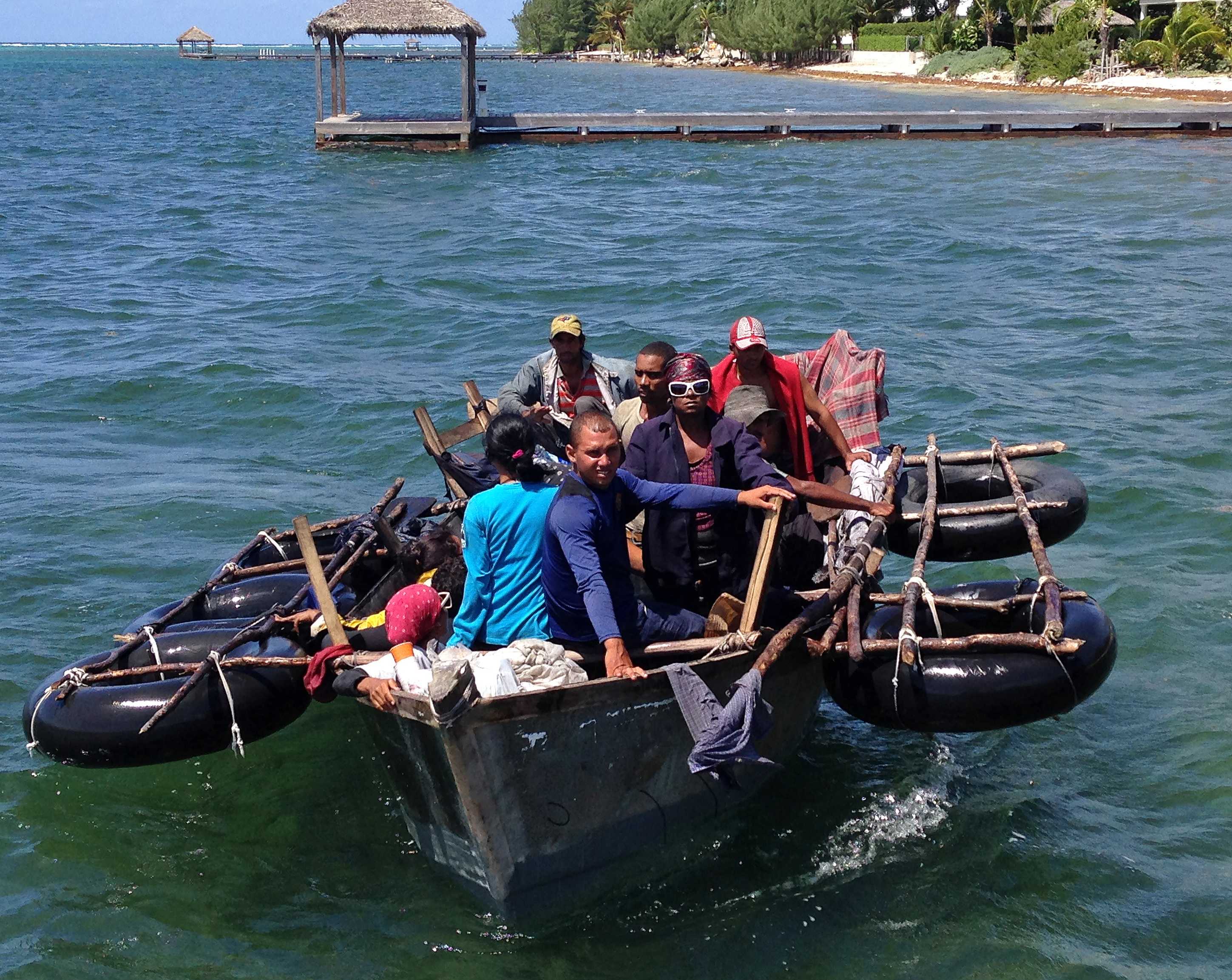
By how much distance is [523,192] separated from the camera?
30734mm

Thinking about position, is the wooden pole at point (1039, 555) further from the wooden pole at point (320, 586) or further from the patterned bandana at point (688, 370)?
the wooden pole at point (320, 586)

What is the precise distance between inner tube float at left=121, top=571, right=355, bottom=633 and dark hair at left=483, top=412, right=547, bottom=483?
219cm

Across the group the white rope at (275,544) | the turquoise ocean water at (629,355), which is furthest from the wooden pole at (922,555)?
the white rope at (275,544)

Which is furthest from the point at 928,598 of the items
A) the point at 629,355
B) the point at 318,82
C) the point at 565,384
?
the point at 318,82

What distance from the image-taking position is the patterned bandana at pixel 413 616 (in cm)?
592

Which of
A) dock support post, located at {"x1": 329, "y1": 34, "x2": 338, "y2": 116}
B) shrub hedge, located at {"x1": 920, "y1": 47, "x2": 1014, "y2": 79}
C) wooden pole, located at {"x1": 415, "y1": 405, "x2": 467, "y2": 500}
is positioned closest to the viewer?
wooden pole, located at {"x1": 415, "y1": 405, "x2": 467, "y2": 500}

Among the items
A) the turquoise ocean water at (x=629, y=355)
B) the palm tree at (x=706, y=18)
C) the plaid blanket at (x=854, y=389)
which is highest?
the palm tree at (x=706, y=18)

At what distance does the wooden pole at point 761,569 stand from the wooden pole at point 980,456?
3.30 meters

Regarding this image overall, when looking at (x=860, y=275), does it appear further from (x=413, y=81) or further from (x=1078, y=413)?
(x=413, y=81)

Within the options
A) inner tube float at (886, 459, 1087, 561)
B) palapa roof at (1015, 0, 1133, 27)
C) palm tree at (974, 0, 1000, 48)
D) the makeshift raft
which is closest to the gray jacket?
the makeshift raft

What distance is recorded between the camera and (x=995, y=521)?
27.1 ft

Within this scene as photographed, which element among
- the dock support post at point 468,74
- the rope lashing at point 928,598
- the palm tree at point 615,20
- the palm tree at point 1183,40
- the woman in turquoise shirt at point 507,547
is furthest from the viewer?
the palm tree at point 615,20

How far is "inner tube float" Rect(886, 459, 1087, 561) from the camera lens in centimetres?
828

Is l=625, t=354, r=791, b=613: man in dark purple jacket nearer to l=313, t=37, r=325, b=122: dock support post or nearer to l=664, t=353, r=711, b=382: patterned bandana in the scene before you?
l=664, t=353, r=711, b=382: patterned bandana
